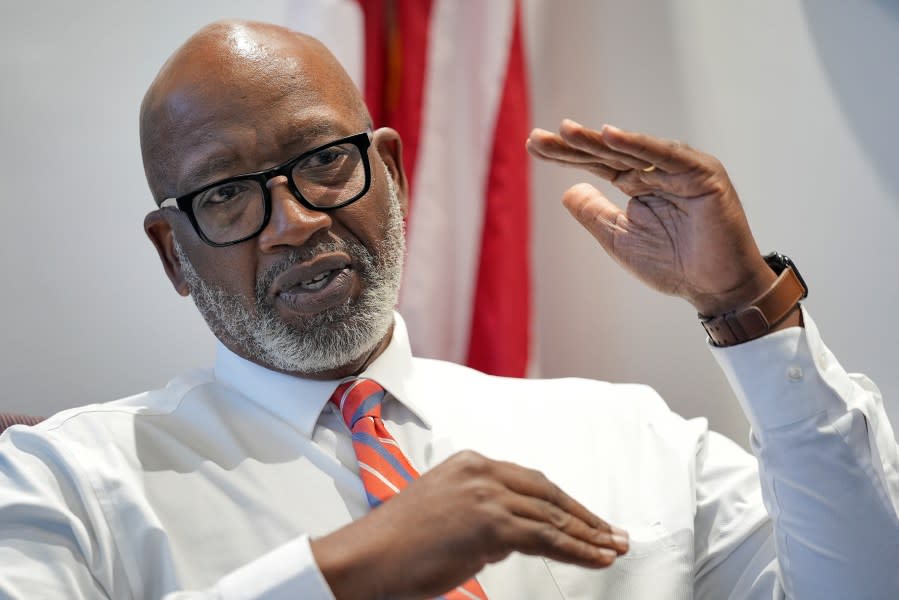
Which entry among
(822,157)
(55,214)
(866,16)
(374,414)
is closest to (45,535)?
(374,414)

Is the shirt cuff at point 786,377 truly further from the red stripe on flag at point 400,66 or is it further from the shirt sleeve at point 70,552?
the red stripe on flag at point 400,66

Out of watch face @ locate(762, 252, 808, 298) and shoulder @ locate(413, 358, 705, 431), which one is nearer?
watch face @ locate(762, 252, 808, 298)

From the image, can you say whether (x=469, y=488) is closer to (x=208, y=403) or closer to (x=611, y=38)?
(x=208, y=403)

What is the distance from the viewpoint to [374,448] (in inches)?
48.6

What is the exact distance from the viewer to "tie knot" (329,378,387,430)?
130 cm

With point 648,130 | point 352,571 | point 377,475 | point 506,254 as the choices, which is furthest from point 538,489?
point 648,130

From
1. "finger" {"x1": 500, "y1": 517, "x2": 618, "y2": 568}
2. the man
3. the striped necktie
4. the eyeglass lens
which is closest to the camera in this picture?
"finger" {"x1": 500, "y1": 517, "x2": 618, "y2": 568}

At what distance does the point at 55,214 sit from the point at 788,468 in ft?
4.53

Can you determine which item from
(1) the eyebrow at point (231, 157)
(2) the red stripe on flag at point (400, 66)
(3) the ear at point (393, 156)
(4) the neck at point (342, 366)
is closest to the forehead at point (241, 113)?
(1) the eyebrow at point (231, 157)

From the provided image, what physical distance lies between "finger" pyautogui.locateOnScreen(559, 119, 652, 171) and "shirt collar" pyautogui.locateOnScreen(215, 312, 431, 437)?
459mm

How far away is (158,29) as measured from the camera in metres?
1.89

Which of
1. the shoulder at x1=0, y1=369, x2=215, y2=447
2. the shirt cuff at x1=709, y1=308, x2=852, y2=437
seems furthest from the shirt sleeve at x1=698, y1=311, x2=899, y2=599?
the shoulder at x1=0, y1=369, x2=215, y2=447

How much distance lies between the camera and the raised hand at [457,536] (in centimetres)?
91

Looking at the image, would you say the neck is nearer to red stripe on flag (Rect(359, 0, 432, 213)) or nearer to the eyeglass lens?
the eyeglass lens
